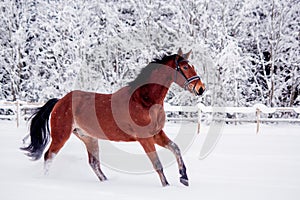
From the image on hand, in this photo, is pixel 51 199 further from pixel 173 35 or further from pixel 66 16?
pixel 66 16

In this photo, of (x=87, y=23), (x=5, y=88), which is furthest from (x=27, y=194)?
(x=5, y=88)

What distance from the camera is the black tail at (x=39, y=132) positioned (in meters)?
4.78

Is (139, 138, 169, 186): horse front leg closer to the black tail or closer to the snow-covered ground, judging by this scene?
the snow-covered ground

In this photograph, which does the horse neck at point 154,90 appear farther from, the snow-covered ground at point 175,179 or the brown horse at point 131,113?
the snow-covered ground at point 175,179

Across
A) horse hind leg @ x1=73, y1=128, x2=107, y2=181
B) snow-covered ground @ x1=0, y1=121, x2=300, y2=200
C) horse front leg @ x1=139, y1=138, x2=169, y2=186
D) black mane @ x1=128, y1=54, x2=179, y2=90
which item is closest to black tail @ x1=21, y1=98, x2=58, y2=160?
snow-covered ground @ x1=0, y1=121, x2=300, y2=200

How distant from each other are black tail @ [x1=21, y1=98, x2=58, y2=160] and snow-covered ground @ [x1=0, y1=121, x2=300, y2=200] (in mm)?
363

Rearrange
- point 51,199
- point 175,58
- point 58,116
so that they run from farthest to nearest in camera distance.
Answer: point 58,116 < point 175,58 < point 51,199

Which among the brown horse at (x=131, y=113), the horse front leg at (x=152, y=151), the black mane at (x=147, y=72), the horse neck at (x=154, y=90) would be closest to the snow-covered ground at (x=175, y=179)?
the horse front leg at (x=152, y=151)

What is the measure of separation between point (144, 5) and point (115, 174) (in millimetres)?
12805

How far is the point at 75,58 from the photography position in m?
16.5

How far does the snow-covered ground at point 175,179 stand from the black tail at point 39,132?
1.19 feet

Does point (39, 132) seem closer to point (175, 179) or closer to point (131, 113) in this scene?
point (131, 113)

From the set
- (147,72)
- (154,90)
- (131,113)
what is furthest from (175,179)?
(147,72)

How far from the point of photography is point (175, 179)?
4.54 m
